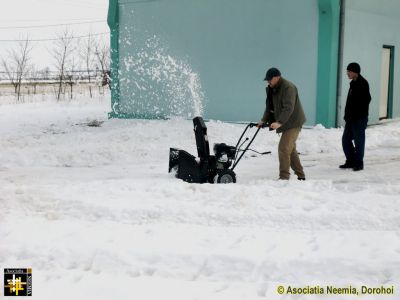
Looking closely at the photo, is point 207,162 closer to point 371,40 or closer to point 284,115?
point 284,115

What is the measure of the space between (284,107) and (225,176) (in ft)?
4.27

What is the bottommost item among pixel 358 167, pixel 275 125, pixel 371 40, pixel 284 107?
pixel 358 167

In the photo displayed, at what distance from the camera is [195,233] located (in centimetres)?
555

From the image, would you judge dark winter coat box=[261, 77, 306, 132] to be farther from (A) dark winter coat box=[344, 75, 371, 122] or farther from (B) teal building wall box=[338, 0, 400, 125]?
(B) teal building wall box=[338, 0, 400, 125]

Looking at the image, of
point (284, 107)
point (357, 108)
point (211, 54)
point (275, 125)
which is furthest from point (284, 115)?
point (211, 54)

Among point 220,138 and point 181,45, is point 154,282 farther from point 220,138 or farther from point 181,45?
point 181,45

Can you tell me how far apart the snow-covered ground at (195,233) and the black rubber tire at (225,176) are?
33 cm

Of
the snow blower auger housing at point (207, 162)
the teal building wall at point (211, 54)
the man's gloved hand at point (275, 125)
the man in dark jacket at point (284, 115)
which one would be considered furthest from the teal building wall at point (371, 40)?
the snow blower auger housing at point (207, 162)

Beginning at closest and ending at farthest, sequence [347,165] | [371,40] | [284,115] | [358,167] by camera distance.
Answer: [284,115] < [358,167] < [347,165] < [371,40]

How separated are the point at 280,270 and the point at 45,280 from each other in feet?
6.52

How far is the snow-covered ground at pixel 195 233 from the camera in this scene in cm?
448

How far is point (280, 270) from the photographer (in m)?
4.63

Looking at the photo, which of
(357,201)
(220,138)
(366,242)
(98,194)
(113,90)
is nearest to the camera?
(366,242)

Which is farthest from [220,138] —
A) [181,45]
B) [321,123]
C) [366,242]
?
[366,242]
